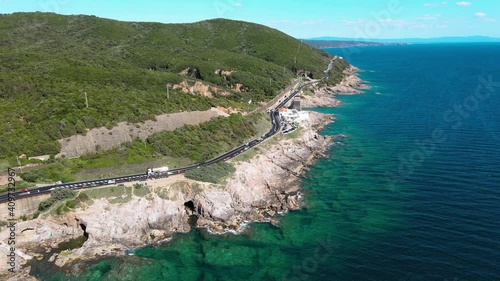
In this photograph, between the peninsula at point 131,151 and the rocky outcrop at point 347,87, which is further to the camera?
the rocky outcrop at point 347,87

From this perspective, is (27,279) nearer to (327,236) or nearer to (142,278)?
(142,278)

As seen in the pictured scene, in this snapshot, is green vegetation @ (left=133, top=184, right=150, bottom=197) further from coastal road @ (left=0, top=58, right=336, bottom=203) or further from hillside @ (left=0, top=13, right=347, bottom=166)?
hillside @ (left=0, top=13, right=347, bottom=166)

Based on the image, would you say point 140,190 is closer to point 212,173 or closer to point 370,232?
point 212,173

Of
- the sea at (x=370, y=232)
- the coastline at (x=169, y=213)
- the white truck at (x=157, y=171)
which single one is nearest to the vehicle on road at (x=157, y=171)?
the white truck at (x=157, y=171)

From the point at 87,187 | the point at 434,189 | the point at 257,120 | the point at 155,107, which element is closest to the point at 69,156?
the point at 87,187

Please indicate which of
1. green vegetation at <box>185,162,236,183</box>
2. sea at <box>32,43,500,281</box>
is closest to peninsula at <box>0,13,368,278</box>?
green vegetation at <box>185,162,236,183</box>

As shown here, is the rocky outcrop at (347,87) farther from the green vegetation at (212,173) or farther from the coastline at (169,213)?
the green vegetation at (212,173)
